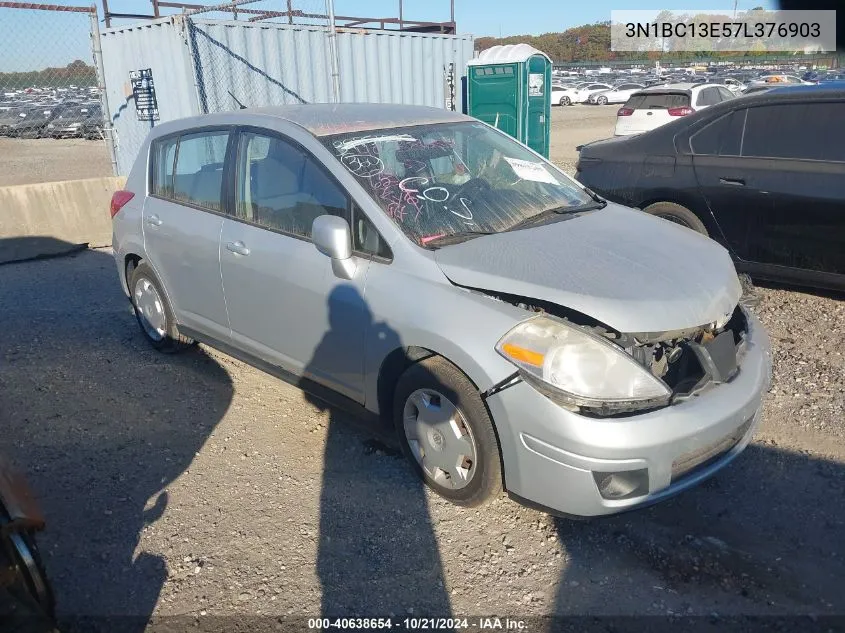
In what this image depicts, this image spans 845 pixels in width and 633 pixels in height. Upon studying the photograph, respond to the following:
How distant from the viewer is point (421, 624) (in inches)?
98.6

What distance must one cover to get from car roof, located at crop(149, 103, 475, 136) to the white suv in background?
12.7m

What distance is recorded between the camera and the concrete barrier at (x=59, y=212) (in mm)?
7688

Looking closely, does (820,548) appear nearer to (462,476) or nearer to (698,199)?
(462,476)

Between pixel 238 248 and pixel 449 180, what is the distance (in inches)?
48.6

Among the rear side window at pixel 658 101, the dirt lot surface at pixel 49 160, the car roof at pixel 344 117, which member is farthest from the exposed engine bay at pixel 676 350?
the rear side window at pixel 658 101

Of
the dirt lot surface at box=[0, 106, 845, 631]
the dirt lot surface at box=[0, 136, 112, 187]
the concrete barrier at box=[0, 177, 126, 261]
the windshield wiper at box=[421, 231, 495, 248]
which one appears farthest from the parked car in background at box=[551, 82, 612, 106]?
the windshield wiper at box=[421, 231, 495, 248]

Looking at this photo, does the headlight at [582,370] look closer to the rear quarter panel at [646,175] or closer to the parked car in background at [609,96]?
the rear quarter panel at [646,175]

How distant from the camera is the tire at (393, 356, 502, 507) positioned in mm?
2779

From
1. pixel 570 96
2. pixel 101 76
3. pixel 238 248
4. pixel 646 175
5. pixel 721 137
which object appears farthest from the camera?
pixel 570 96

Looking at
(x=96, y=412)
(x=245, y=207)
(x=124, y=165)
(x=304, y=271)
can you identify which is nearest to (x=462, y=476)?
(x=304, y=271)

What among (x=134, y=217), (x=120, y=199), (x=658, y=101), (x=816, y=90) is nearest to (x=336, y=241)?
(x=134, y=217)

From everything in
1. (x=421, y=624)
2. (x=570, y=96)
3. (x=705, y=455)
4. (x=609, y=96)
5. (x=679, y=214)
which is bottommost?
A: (x=421, y=624)

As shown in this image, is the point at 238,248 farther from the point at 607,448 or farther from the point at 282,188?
the point at 607,448

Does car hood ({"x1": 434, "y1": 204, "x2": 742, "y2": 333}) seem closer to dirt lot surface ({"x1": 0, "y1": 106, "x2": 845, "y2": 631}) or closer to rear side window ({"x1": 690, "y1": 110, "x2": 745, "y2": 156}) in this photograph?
dirt lot surface ({"x1": 0, "y1": 106, "x2": 845, "y2": 631})
